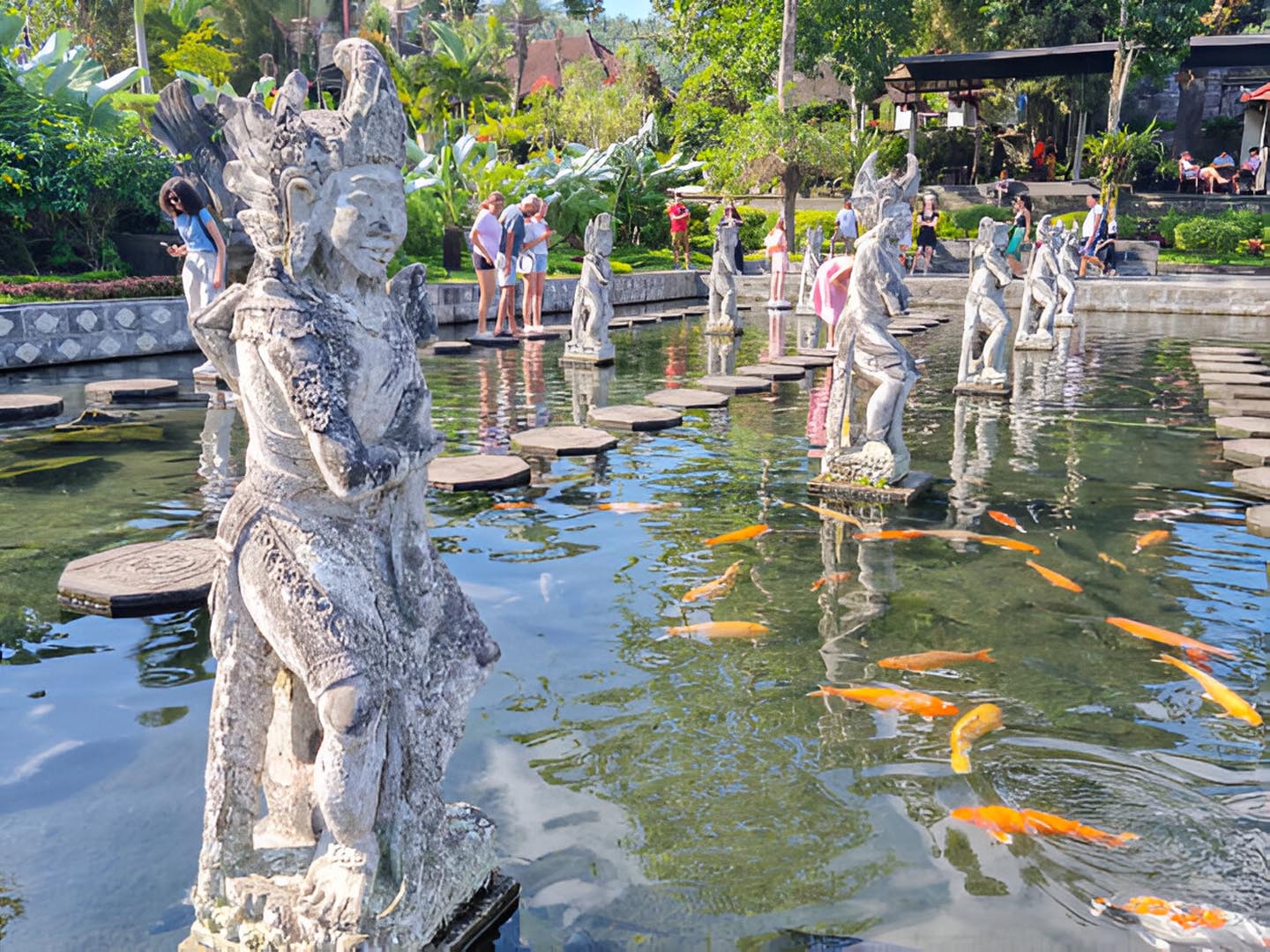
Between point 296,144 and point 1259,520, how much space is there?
7305 mm

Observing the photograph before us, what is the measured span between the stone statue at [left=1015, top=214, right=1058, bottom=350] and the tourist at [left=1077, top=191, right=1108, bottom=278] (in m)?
10.4

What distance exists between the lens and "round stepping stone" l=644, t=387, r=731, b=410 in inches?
488

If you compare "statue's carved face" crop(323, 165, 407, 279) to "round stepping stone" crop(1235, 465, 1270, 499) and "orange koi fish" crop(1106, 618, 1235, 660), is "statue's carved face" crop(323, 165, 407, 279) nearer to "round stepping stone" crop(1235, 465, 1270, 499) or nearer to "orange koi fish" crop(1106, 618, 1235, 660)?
"orange koi fish" crop(1106, 618, 1235, 660)

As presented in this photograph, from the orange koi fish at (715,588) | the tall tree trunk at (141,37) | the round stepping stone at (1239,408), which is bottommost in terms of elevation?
the orange koi fish at (715,588)

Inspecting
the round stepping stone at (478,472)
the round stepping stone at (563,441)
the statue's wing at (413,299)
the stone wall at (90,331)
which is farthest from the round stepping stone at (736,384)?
the statue's wing at (413,299)

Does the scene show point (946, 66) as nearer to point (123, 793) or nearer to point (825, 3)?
point (825, 3)

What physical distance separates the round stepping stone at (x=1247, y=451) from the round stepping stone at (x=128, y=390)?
10921mm

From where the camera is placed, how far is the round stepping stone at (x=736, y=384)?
13.6 metres

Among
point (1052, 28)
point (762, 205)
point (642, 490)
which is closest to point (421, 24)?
point (762, 205)

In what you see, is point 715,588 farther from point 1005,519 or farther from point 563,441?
point 563,441

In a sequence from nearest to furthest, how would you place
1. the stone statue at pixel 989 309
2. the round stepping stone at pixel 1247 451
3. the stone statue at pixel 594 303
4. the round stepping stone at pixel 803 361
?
the round stepping stone at pixel 1247 451
the stone statue at pixel 989 309
the stone statue at pixel 594 303
the round stepping stone at pixel 803 361

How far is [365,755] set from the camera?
113 inches

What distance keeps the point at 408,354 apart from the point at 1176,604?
499 centimetres

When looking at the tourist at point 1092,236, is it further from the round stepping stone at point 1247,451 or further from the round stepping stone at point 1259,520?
the round stepping stone at point 1259,520
